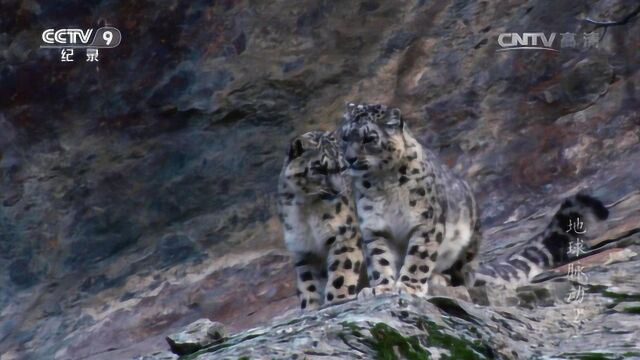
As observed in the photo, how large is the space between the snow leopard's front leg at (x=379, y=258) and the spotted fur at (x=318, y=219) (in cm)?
26

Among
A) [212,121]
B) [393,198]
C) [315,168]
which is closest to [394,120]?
[393,198]

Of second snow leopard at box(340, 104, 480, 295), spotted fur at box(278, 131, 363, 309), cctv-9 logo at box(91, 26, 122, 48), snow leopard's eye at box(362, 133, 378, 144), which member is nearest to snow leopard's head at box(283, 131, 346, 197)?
spotted fur at box(278, 131, 363, 309)

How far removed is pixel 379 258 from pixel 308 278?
61 cm

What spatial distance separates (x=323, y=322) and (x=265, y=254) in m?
5.04

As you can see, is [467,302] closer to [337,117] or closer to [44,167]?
[337,117]

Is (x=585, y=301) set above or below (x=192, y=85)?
below

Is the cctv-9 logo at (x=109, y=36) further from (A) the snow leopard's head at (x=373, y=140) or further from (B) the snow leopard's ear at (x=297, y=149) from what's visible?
(A) the snow leopard's head at (x=373, y=140)

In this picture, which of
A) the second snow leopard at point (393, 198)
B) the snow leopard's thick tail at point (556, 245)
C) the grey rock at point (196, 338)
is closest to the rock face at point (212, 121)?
the snow leopard's thick tail at point (556, 245)

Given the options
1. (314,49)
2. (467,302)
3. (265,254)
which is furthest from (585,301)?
(314,49)

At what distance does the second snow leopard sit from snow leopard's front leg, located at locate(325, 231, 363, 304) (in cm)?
23

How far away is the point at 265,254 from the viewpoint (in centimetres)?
1292

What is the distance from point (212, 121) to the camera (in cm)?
1367

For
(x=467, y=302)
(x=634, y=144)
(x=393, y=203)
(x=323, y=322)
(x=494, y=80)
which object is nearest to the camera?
(x=323, y=322)

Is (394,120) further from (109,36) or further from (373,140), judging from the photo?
(109,36)
